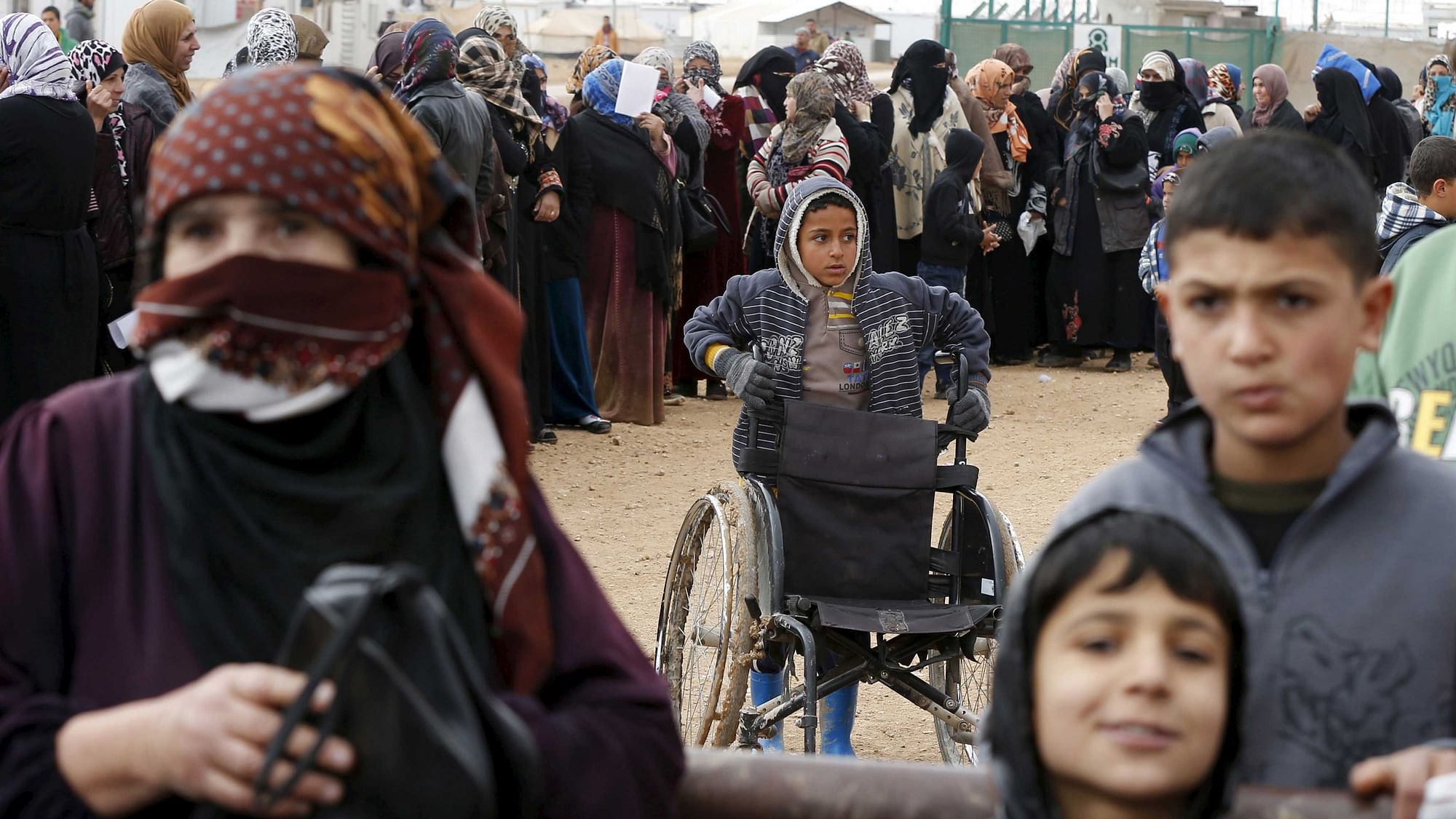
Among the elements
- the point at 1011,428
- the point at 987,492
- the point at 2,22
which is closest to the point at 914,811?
the point at 2,22

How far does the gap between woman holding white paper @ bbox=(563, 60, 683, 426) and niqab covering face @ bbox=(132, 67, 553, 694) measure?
7.74 metres

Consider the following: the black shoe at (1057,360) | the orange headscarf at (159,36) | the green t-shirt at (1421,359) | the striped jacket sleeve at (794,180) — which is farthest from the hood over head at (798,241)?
the black shoe at (1057,360)

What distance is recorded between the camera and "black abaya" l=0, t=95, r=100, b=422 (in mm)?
6477

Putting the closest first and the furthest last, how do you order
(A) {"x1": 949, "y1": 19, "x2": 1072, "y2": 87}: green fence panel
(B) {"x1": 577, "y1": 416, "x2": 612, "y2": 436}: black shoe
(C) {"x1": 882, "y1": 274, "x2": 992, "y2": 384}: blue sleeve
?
(C) {"x1": 882, "y1": 274, "x2": 992, "y2": 384}: blue sleeve, (B) {"x1": 577, "y1": 416, "x2": 612, "y2": 436}: black shoe, (A) {"x1": 949, "y1": 19, "x2": 1072, "y2": 87}: green fence panel

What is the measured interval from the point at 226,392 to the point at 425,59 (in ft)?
20.1

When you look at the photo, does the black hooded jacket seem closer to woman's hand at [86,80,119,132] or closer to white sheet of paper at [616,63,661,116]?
white sheet of paper at [616,63,661,116]

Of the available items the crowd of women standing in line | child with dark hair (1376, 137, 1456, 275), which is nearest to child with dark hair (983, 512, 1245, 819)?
the crowd of women standing in line

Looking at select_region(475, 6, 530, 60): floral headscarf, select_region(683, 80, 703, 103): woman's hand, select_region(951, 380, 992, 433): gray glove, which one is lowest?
select_region(951, 380, 992, 433): gray glove

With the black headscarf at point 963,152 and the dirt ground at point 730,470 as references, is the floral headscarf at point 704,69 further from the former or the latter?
the dirt ground at point 730,470

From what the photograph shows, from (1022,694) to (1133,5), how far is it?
91.6 ft

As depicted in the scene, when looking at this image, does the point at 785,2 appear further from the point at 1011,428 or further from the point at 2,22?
the point at 2,22

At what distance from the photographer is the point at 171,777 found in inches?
55.6

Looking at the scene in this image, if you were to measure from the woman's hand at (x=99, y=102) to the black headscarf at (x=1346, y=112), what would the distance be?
848cm

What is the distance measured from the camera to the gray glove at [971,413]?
15.0 feet
